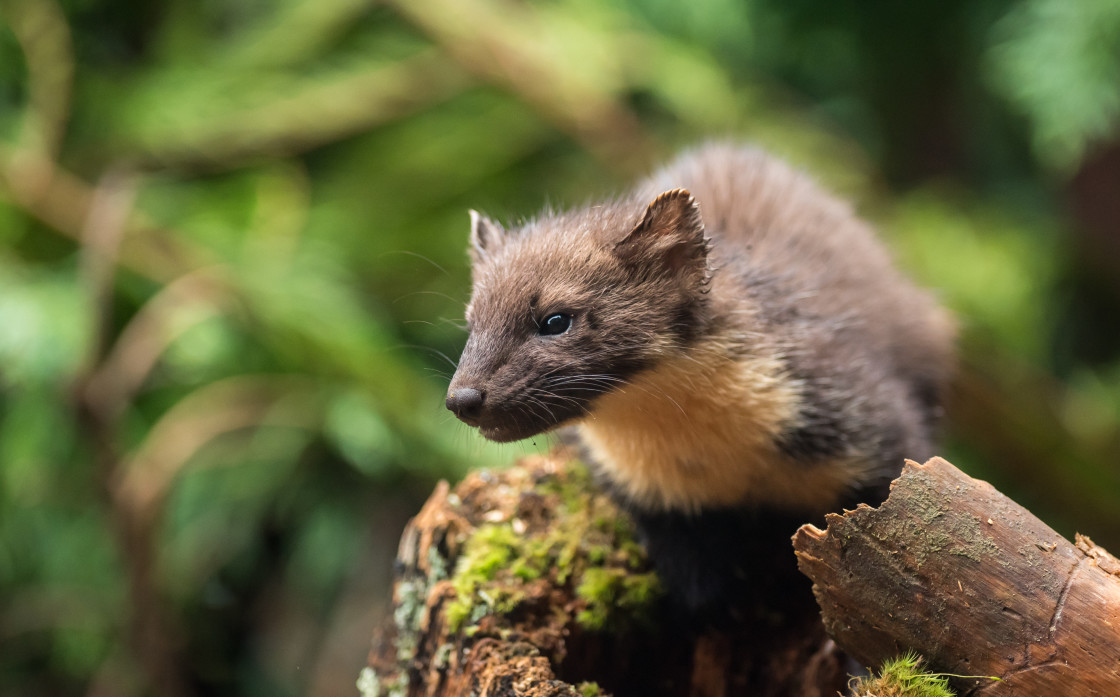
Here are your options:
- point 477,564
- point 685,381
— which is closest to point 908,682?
point 685,381

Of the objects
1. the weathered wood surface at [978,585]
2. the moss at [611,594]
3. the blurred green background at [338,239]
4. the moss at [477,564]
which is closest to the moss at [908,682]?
the weathered wood surface at [978,585]

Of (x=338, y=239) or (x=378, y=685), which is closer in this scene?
(x=378, y=685)

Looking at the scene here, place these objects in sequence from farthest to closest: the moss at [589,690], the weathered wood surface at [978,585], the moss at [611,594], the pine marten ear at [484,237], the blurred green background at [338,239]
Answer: the blurred green background at [338,239] → the pine marten ear at [484,237] → the moss at [611,594] → the moss at [589,690] → the weathered wood surface at [978,585]

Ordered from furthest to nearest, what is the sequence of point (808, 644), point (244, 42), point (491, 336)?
point (244, 42) < point (808, 644) < point (491, 336)

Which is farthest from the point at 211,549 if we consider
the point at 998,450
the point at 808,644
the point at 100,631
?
the point at 998,450

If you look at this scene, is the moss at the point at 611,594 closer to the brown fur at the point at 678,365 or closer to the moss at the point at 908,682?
the brown fur at the point at 678,365

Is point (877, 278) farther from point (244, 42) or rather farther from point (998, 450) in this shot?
point (244, 42)

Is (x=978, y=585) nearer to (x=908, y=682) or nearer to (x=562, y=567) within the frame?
(x=908, y=682)
